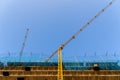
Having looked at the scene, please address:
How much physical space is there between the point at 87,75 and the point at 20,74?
12091 millimetres

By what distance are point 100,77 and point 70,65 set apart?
1475cm

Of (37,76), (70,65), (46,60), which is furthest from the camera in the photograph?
(46,60)

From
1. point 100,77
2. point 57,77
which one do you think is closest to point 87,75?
point 100,77

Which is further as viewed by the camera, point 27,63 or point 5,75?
point 27,63

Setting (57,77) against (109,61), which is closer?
(57,77)

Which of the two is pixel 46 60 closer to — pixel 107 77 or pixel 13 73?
pixel 13 73

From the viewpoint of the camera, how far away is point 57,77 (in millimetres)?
50594

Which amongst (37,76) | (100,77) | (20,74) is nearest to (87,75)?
(100,77)

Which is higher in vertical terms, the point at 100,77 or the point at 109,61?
the point at 109,61

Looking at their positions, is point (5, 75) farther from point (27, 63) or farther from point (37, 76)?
point (27, 63)

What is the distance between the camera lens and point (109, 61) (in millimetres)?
66625

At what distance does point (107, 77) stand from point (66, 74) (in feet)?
24.6

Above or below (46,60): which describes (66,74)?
below

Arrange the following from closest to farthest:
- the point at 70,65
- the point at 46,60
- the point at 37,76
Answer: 1. the point at 37,76
2. the point at 70,65
3. the point at 46,60
